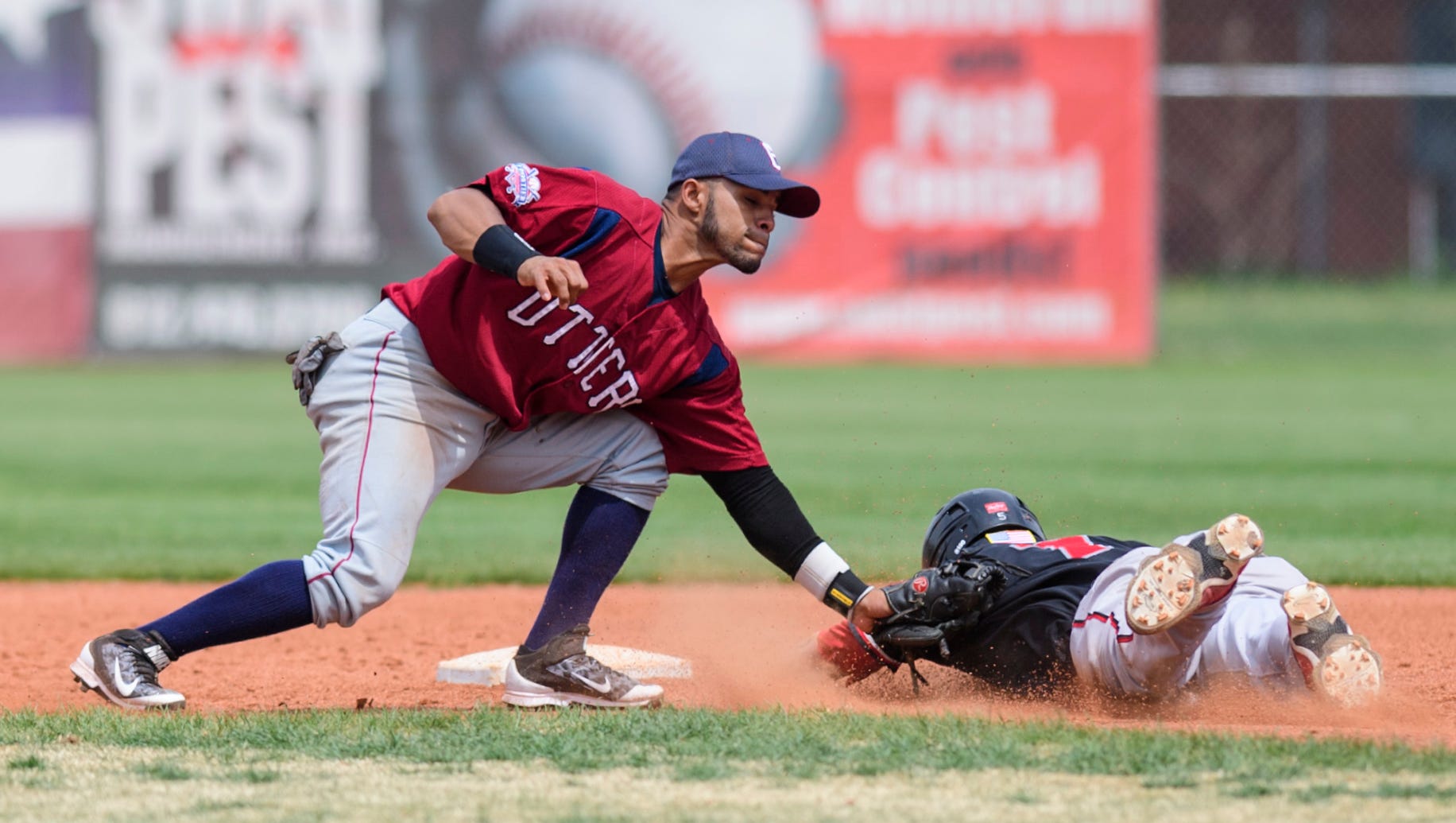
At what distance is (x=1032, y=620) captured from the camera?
13.5 feet

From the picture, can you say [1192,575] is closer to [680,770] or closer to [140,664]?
[680,770]

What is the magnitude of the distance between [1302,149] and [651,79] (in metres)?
10.1

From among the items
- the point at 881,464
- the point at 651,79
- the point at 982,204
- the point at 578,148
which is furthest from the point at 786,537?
the point at 651,79

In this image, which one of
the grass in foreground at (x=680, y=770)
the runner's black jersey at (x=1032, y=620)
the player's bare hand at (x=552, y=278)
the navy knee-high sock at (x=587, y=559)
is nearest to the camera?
the grass in foreground at (x=680, y=770)

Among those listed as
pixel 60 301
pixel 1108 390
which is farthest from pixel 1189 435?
pixel 60 301

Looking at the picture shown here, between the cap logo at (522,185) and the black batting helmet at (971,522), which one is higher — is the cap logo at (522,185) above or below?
above

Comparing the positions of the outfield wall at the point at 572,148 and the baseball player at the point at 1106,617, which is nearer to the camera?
the baseball player at the point at 1106,617

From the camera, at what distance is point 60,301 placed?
1598 cm

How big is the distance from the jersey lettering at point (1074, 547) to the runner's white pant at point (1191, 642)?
0.24 metres

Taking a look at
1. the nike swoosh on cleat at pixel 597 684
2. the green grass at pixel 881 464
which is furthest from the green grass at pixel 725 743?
the green grass at pixel 881 464

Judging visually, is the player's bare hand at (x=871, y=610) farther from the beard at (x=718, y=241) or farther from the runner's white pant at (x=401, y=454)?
the beard at (x=718, y=241)

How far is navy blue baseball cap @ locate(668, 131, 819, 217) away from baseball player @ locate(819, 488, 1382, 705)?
950mm

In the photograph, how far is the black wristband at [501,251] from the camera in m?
3.83

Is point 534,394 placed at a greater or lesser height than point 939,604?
greater
